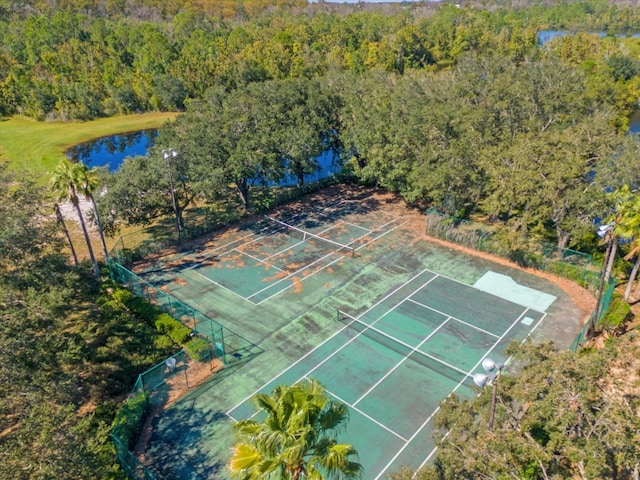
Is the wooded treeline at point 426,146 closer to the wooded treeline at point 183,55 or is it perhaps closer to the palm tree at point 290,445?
the palm tree at point 290,445

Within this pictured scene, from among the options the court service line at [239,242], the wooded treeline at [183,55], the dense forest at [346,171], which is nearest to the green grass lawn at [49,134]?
the wooded treeline at [183,55]

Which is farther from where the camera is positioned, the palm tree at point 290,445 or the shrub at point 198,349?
the shrub at point 198,349

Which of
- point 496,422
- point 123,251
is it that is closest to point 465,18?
point 123,251

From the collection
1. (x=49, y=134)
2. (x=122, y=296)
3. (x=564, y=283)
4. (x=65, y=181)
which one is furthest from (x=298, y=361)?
(x=49, y=134)

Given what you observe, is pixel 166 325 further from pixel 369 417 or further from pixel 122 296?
pixel 369 417

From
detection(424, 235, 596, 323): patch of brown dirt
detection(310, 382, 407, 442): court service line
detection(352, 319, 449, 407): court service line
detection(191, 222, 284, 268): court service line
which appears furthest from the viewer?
detection(191, 222, 284, 268): court service line

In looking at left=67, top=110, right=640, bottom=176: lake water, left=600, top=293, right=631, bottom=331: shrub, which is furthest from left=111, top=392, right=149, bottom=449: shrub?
left=67, top=110, right=640, bottom=176: lake water

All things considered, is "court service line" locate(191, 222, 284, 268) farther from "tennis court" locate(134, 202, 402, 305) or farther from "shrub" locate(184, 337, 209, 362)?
"shrub" locate(184, 337, 209, 362)
